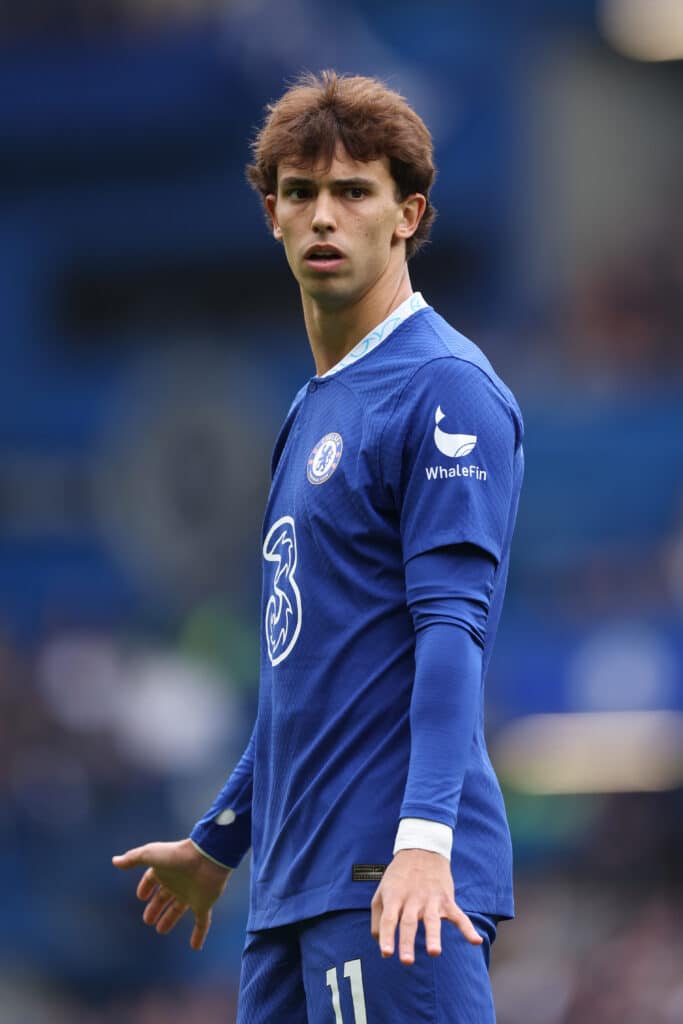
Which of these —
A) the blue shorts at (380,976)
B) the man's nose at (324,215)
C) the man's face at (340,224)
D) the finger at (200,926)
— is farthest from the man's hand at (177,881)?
the man's nose at (324,215)

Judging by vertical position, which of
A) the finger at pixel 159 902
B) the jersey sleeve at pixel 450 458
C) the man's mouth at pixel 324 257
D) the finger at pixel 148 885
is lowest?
the finger at pixel 159 902

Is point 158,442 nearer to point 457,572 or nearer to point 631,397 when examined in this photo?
point 631,397

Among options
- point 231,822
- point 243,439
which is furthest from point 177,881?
point 243,439

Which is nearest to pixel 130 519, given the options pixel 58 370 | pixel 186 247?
pixel 58 370

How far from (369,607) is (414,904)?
1.88ft

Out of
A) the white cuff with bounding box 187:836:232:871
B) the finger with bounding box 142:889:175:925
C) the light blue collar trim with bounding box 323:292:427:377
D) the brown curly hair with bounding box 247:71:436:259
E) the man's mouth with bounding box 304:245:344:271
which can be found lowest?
the finger with bounding box 142:889:175:925

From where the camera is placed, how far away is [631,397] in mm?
15430

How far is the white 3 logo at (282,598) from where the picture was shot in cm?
340

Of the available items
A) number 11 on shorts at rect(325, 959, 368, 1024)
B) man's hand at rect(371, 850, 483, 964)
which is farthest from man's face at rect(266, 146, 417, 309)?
number 11 on shorts at rect(325, 959, 368, 1024)

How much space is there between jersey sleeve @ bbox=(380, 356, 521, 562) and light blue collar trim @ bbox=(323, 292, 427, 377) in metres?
0.18

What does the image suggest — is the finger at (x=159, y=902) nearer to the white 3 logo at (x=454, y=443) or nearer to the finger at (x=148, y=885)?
the finger at (x=148, y=885)

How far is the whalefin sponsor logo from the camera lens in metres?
3.21

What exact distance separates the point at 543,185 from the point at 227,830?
589 inches

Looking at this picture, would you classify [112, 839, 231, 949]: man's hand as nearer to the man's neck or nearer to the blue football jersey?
the blue football jersey
